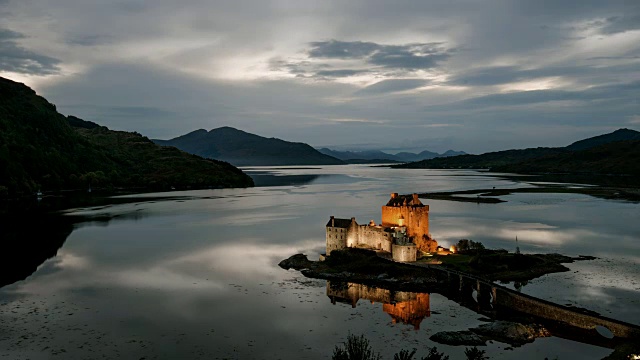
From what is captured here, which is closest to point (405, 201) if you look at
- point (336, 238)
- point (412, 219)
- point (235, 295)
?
point (412, 219)

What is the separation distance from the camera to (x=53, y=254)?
96.4 metres

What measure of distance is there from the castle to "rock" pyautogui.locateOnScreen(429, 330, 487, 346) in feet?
97.4

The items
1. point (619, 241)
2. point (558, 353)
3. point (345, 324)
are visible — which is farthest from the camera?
point (619, 241)

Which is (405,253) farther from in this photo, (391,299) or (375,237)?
(391,299)

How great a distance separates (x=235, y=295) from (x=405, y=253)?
25.6 metres

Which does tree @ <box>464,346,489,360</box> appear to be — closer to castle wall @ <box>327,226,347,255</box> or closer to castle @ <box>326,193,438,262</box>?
castle @ <box>326,193,438,262</box>

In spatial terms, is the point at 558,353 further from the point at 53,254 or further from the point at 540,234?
the point at 53,254

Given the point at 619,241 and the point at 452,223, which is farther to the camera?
the point at 452,223

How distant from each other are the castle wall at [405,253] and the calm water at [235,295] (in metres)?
11.8

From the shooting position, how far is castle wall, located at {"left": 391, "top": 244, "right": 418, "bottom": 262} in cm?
7638

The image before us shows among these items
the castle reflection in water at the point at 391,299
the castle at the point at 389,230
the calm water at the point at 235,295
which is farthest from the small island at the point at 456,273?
the calm water at the point at 235,295

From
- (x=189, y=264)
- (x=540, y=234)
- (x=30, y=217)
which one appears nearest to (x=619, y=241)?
(x=540, y=234)

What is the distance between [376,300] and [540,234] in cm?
6448

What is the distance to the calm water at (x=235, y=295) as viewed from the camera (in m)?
48.9
